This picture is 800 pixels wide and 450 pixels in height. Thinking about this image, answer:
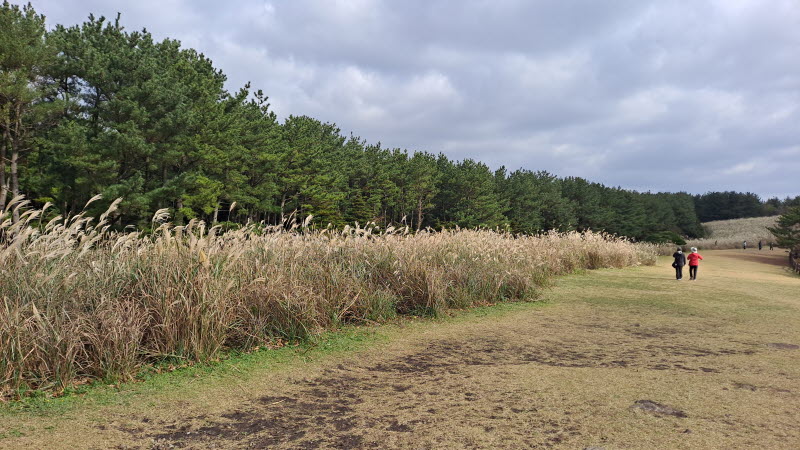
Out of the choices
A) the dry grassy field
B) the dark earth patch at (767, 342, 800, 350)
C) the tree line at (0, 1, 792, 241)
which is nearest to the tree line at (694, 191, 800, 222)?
the dry grassy field

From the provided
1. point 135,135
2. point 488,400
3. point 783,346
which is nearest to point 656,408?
point 488,400

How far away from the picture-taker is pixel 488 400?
14.0 ft

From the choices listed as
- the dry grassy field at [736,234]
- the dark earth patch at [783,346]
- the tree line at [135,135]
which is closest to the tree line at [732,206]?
the dry grassy field at [736,234]

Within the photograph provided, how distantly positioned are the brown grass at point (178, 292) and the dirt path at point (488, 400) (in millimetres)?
619

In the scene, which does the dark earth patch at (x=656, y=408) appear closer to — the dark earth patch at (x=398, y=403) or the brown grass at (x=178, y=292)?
the dark earth patch at (x=398, y=403)

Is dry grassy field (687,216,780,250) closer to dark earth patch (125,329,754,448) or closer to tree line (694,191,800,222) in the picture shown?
tree line (694,191,800,222)

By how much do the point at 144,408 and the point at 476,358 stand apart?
354cm

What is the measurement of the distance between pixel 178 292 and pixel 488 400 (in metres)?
3.30

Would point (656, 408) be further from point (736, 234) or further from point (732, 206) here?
point (732, 206)

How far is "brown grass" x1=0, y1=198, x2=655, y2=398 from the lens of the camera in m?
4.30

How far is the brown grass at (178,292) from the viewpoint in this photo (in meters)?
4.30

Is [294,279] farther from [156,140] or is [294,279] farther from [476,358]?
[156,140]

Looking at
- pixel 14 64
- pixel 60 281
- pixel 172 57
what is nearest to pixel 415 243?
pixel 60 281

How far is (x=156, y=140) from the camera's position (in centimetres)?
2561
